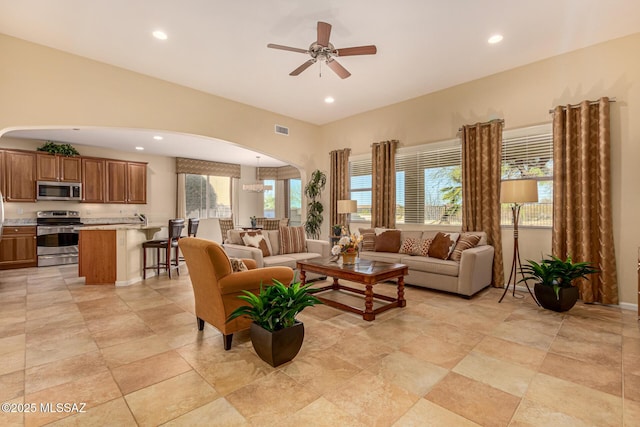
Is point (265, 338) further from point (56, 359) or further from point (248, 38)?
point (248, 38)

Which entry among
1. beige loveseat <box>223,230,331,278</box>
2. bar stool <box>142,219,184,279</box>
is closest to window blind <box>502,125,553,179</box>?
beige loveseat <box>223,230,331,278</box>

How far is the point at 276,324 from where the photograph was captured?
2.32 m

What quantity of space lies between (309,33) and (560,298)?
13.8 feet

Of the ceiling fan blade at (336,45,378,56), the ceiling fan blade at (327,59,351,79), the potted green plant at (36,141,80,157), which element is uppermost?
the ceiling fan blade at (336,45,378,56)

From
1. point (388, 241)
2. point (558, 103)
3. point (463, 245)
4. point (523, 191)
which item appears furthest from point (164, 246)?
point (558, 103)

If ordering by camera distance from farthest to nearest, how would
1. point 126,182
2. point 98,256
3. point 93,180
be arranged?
point 126,182 < point 93,180 < point 98,256

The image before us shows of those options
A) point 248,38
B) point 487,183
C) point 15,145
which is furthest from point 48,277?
point 487,183

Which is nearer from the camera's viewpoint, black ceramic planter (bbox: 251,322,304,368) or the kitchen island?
black ceramic planter (bbox: 251,322,304,368)

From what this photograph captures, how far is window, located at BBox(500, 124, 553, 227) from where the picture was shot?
14.0 ft

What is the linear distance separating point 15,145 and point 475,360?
9.28 metres

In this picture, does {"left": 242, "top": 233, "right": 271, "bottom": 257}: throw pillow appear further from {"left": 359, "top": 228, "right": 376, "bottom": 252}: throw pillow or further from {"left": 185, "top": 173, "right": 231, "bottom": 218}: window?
{"left": 185, "top": 173, "right": 231, "bottom": 218}: window

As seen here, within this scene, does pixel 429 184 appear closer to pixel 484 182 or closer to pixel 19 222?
pixel 484 182

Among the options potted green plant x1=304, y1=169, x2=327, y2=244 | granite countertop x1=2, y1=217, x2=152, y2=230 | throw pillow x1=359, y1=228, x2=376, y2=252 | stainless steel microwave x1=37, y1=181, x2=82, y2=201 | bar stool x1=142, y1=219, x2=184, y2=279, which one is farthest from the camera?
potted green plant x1=304, y1=169, x2=327, y2=244

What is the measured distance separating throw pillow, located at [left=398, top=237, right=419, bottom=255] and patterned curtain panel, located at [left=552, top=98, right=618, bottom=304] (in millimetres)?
1817
